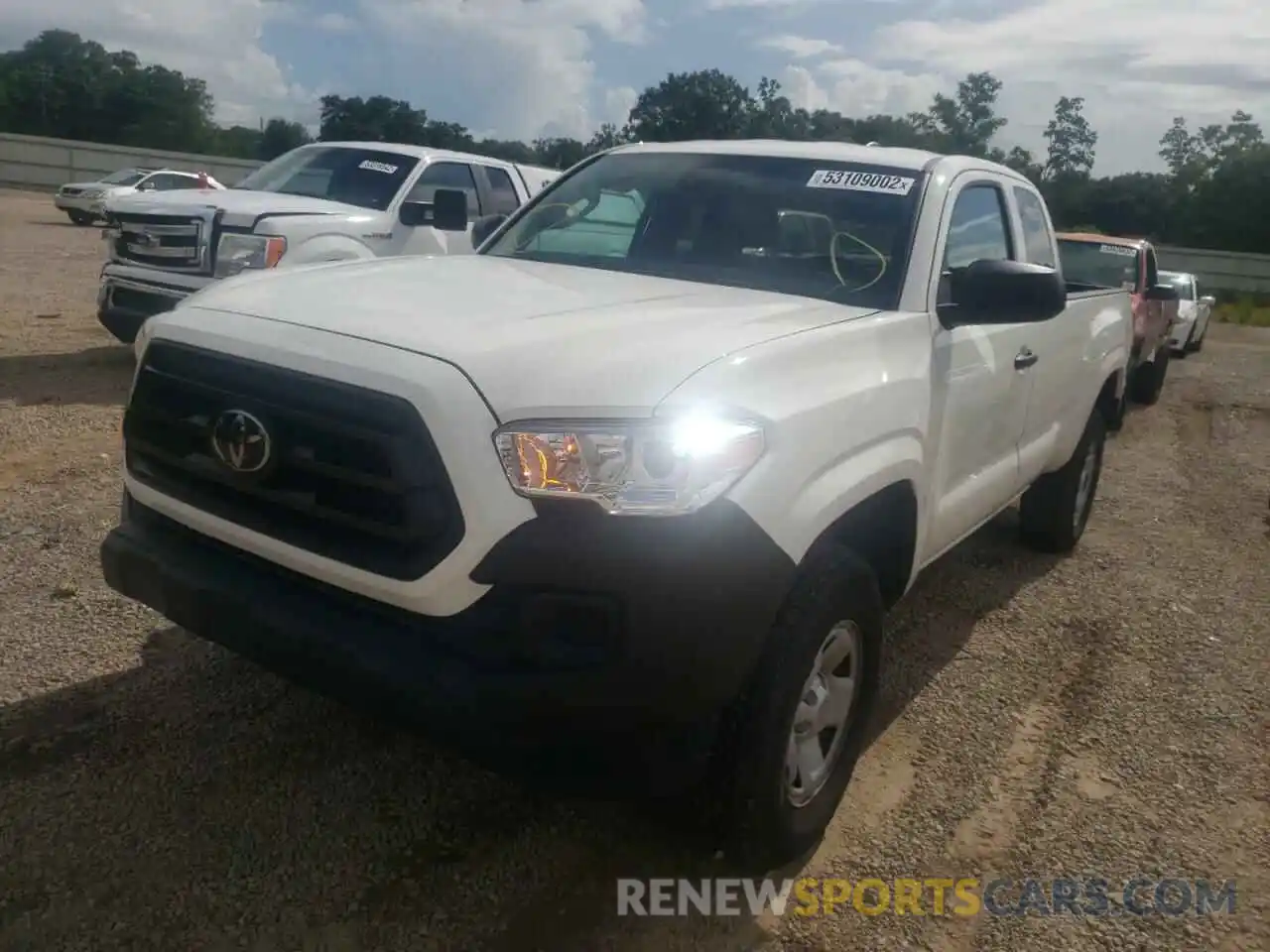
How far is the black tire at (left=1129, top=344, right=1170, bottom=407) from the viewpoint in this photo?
12492 mm

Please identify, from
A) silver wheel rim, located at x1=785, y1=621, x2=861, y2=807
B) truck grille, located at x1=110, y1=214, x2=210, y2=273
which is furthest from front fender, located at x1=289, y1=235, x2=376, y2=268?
silver wheel rim, located at x1=785, y1=621, x2=861, y2=807

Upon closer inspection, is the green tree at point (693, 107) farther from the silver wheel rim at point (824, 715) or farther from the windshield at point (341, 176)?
the silver wheel rim at point (824, 715)

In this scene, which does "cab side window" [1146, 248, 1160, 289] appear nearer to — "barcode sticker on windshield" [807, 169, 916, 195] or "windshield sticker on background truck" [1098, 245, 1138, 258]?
"windshield sticker on background truck" [1098, 245, 1138, 258]

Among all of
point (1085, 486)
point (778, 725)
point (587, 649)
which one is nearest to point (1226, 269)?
point (1085, 486)

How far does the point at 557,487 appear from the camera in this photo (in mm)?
2375

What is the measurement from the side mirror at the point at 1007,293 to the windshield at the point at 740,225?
216 mm

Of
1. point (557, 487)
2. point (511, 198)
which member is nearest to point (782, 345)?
point (557, 487)

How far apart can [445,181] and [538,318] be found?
706cm

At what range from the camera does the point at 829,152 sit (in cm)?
413

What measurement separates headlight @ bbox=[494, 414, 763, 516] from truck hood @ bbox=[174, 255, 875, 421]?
0.04 metres

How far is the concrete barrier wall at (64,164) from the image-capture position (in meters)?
40.8

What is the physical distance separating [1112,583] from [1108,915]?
117 inches

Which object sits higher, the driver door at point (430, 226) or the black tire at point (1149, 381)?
the driver door at point (430, 226)

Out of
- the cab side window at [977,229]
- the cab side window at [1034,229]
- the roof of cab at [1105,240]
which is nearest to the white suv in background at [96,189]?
the roof of cab at [1105,240]
